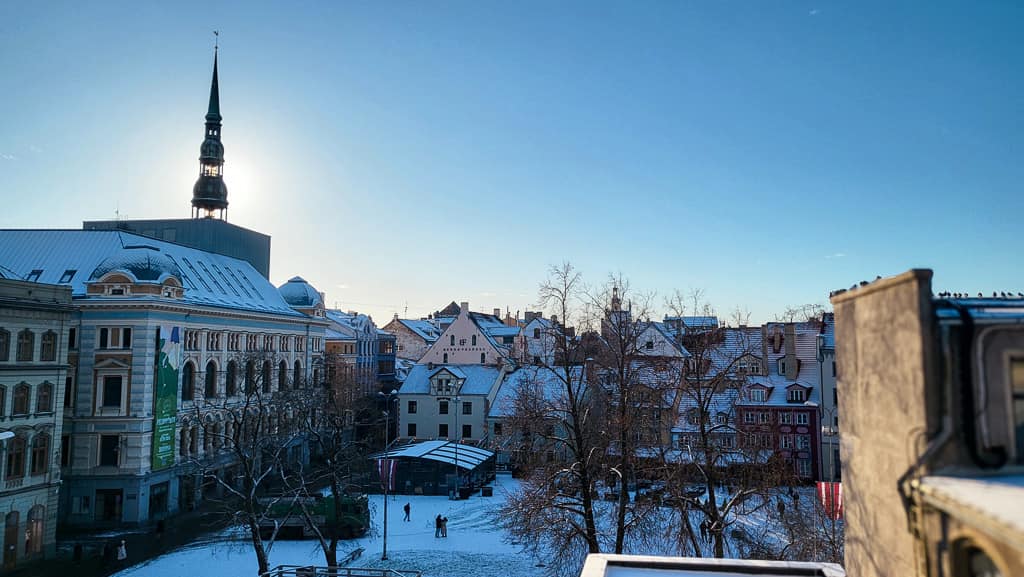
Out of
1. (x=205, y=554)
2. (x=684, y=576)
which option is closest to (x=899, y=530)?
(x=684, y=576)

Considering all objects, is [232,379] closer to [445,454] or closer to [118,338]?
[118,338]

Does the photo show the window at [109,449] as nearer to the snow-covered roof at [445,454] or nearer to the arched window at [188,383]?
the arched window at [188,383]

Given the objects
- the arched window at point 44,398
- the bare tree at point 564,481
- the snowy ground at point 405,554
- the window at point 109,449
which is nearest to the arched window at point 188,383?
the window at point 109,449

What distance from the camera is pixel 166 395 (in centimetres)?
4153

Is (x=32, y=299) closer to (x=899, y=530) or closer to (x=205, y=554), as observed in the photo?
(x=205, y=554)

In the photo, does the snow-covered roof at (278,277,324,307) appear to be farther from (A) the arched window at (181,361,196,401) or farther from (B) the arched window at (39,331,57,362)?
(B) the arched window at (39,331,57,362)

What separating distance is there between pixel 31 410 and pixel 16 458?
7.48ft

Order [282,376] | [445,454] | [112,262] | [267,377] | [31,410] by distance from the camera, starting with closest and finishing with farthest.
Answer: [31,410]
[112,262]
[445,454]
[267,377]
[282,376]

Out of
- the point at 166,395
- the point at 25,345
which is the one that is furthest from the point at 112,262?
the point at 25,345

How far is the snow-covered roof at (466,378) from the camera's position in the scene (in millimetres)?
59000

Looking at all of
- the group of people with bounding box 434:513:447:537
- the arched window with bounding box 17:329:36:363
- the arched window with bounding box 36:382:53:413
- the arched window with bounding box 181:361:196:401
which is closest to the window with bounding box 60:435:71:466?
the arched window with bounding box 36:382:53:413

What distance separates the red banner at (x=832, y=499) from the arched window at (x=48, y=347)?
3551 cm

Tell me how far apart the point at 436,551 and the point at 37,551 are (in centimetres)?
1927

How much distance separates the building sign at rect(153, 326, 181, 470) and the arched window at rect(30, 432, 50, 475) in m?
6.67
